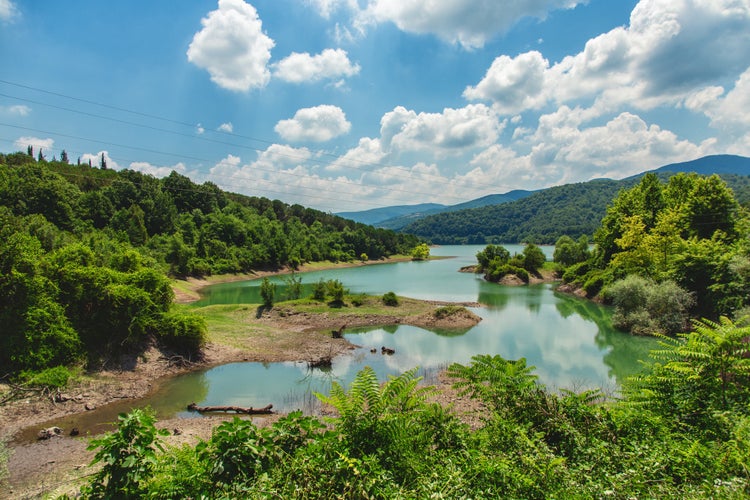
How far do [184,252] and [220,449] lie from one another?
219ft

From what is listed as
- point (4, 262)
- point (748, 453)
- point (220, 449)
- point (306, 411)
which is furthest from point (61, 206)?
point (748, 453)

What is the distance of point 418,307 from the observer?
39.1m

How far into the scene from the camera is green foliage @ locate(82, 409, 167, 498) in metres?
4.11

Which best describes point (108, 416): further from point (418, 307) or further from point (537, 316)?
point (537, 316)

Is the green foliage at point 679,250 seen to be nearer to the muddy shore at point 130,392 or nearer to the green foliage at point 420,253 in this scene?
the muddy shore at point 130,392

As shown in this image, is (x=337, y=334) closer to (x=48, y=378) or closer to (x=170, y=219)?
(x=48, y=378)

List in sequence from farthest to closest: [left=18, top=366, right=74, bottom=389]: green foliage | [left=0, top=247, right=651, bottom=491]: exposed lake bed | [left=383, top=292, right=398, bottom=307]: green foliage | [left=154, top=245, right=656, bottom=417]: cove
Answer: [left=383, top=292, right=398, bottom=307]: green foliage
[left=154, top=245, right=656, bottom=417]: cove
[left=18, top=366, right=74, bottom=389]: green foliage
[left=0, top=247, right=651, bottom=491]: exposed lake bed

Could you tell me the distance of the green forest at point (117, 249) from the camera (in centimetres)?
1655

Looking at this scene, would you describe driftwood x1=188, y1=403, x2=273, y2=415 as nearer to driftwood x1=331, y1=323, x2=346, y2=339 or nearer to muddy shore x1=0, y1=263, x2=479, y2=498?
muddy shore x1=0, y1=263, x2=479, y2=498

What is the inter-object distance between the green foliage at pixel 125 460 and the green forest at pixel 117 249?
16.0 m

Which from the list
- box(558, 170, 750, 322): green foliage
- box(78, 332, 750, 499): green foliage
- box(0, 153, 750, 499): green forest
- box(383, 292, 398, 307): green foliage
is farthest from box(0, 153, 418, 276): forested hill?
box(558, 170, 750, 322): green foliage

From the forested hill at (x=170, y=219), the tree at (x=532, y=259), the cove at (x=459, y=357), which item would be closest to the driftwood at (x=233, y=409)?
the cove at (x=459, y=357)

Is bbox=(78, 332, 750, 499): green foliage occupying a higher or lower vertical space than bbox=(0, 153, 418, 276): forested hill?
lower

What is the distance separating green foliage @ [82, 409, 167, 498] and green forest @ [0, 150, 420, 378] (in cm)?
1597
